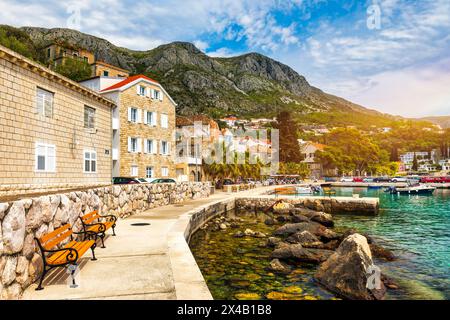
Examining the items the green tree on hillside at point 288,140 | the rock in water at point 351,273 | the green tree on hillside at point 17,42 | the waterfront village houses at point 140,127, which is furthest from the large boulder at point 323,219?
the green tree on hillside at point 288,140

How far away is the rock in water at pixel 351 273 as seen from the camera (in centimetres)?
820

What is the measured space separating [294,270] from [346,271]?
2.41 m

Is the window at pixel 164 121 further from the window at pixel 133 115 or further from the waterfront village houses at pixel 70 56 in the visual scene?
the waterfront village houses at pixel 70 56

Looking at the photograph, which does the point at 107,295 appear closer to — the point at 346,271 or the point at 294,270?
the point at 346,271

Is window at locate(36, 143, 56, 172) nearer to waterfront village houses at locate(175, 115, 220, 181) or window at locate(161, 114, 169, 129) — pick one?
window at locate(161, 114, 169, 129)

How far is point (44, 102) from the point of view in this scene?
19.1 metres

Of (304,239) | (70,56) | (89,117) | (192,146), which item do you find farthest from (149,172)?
(70,56)

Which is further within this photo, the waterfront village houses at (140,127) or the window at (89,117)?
the waterfront village houses at (140,127)

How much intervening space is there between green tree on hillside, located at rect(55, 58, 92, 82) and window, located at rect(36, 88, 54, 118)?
41.9 m

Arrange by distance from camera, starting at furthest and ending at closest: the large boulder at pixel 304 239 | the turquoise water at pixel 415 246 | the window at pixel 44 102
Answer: the window at pixel 44 102, the large boulder at pixel 304 239, the turquoise water at pixel 415 246

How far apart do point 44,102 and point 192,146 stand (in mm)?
34193

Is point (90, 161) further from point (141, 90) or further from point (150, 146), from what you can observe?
point (141, 90)

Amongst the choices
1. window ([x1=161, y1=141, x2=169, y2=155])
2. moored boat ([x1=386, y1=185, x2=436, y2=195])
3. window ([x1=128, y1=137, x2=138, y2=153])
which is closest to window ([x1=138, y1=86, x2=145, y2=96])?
window ([x1=128, y1=137, x2=138, y2=153])

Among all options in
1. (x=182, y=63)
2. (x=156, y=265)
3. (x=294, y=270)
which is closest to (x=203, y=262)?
(x=294, y=270)
